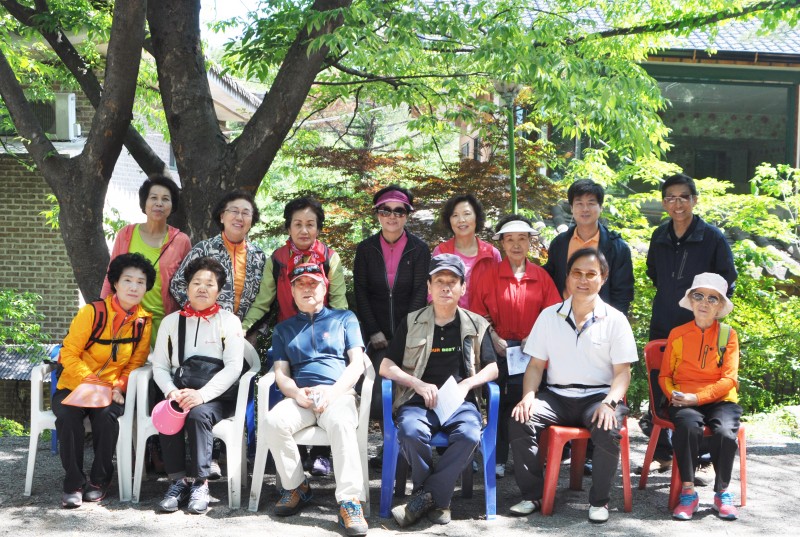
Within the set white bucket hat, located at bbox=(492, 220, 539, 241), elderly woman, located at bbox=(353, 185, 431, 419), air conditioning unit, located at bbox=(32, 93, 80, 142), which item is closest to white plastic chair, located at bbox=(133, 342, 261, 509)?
elderly woman, located at bbox=(353, 185, 431, 419)

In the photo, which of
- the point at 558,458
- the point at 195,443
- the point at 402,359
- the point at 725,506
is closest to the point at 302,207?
the point at 402,359

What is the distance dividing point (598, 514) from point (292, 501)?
5.38 feet

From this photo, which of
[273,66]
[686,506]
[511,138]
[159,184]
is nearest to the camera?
[686,506]

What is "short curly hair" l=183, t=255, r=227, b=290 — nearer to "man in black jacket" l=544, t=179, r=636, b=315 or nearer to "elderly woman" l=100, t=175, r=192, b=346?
"elderly woman" l=100, t=175, r=192, b=346

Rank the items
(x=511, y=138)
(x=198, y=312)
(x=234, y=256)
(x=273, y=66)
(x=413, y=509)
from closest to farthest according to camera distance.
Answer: (x=413, y=509)
(x=198, y=312)
(x=234, y=256)
(x=273, y=66)
(x=511, y=138)

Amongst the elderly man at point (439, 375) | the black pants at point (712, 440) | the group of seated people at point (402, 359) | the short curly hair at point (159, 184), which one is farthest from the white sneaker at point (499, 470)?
the short curly hair at point (159, 184)

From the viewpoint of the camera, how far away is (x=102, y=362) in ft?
15.9

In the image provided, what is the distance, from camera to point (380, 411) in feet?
16.3

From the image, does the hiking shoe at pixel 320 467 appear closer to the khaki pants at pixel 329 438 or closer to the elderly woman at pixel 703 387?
the khaki pants at pixel 329 438

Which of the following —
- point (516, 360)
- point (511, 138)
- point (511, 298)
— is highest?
point (511, 138)

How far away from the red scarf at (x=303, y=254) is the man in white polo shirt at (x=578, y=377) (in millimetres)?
1414

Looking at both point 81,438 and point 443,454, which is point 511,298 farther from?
point 81,438

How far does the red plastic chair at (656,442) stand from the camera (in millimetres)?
4551

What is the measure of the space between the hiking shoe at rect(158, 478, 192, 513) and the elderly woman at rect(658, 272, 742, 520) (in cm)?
267
